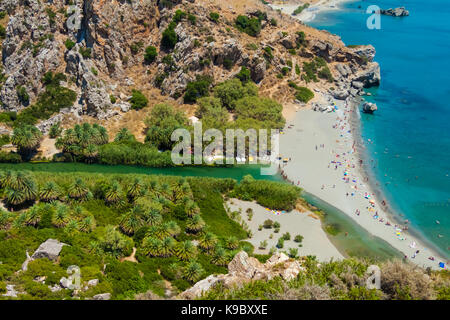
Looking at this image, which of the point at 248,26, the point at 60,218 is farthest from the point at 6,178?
the point at 248,26

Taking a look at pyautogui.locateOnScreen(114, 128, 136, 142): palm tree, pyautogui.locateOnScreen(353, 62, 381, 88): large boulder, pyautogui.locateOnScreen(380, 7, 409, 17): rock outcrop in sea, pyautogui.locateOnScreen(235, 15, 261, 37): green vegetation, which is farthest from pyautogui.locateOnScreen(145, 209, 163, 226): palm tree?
pyautogui.locateOnScreen(380, 7, 409, 17): rock outcrop in sea

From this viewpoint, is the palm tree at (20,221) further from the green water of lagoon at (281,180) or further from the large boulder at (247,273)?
the large boulder at (247,273)

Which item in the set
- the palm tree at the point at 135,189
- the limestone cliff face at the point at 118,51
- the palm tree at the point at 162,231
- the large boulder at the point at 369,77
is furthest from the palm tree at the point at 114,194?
the large boulder at the point at 369,77

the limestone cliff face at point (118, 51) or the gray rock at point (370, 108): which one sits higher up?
the limestone cliff face at point (118, 51)

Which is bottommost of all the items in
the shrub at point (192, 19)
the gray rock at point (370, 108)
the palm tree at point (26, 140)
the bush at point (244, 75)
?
the palm tree at point (26, 140)
